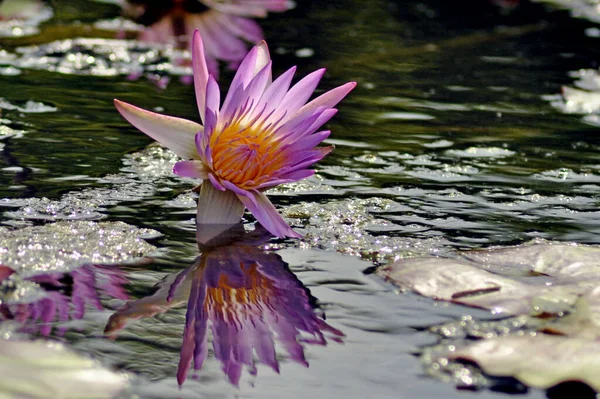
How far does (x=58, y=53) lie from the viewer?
3424mm

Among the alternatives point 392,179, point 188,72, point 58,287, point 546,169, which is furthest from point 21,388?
point 188,72

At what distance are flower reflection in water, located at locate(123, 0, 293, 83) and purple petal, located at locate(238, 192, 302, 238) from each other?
1538mm

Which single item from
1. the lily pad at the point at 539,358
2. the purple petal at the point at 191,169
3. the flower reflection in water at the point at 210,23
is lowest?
the lily pad at the point at 539,358

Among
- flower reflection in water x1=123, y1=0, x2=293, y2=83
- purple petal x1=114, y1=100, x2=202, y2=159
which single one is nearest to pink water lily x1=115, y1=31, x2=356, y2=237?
purple petal x1=114, y1=100, x2=202, y2=159

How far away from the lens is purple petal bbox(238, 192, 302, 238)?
1.90 m

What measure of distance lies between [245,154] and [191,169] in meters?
0.13

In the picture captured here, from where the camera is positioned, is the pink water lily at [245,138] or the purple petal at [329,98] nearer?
the pink water lily at [245,138]

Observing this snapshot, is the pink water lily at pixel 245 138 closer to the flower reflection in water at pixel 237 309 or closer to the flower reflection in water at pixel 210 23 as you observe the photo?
the flower reflection in water at pixel 237 309

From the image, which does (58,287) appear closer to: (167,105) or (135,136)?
(135,136)

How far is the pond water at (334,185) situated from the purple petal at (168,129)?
0.57ft

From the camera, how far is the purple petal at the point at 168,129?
1943 mm

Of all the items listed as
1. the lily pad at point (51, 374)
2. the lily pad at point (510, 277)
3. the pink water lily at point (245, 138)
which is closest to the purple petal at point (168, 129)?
the pink water lily at point (245, 138)

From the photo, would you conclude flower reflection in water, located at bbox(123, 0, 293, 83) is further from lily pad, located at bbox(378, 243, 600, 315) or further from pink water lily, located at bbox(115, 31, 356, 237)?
lily pad, located at bbox(378, 243, 600, 315)

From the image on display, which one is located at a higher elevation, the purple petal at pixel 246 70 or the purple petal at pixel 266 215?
the purple petal at pixel 246 70
